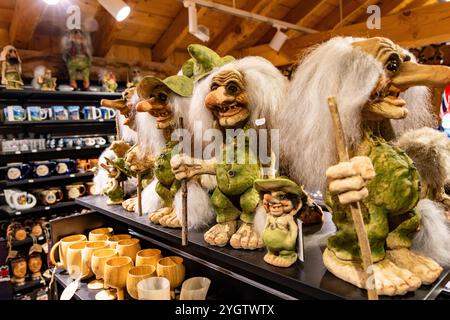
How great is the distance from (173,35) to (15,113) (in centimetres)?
191

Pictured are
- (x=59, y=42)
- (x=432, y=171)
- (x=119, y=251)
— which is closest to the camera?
(x=432, y=171)

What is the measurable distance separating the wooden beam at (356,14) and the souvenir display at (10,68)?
3.28 m

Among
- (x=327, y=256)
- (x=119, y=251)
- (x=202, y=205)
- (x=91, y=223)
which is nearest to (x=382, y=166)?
(x=327, y=256)

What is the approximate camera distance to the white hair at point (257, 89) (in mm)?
938

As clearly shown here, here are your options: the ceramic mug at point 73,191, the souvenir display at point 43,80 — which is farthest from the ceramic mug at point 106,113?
the ceramic mug at point 73,191

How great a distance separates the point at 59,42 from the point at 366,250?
13.3 ft

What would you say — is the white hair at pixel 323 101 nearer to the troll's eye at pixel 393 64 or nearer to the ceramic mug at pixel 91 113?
the troll's eye at pixel 393 64

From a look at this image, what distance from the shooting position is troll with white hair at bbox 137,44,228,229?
1081 mm

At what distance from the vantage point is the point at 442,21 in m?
2.89

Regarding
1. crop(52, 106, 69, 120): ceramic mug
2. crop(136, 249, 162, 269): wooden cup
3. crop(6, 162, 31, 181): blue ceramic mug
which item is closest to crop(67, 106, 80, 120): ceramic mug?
crop(52, 106, 69, 120): ceramic mug

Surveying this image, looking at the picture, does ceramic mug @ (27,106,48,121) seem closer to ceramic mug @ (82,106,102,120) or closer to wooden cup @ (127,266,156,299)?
ceramic mug @ (82,106,102,120)

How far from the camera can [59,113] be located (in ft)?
11.4
